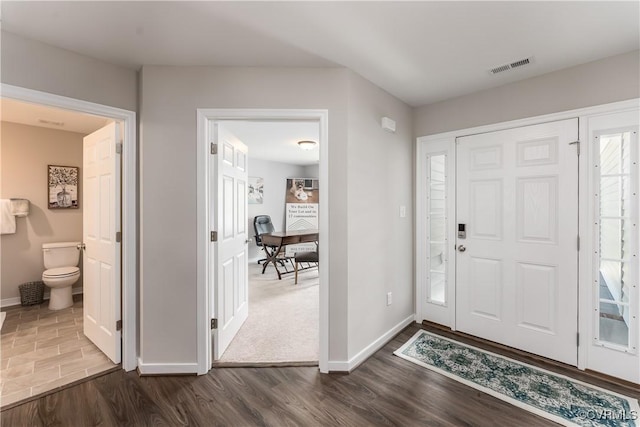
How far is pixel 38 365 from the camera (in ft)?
7.43

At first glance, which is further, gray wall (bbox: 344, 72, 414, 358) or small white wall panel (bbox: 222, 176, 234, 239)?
small white wall panel (bbox: 222, 176, 234, 239)

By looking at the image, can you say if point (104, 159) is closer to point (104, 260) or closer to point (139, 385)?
point (104, 260)

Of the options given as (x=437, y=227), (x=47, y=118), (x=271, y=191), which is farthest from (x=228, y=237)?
(x=271, y=191)

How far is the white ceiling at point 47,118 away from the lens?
3.05 metres

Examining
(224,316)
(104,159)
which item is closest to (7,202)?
(104,159)

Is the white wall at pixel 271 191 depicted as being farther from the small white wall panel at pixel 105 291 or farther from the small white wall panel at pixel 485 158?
the small white wall panel at pixel 485 158

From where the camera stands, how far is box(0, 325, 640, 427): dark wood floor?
5.60 ft

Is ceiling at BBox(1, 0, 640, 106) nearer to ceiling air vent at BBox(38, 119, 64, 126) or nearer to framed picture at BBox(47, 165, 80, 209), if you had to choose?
Answer: ceiling air vent at BBox(38, 119, 64, 126)

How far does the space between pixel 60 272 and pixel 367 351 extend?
3657 millimetres

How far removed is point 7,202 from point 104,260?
229cm

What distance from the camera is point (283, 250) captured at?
609cm

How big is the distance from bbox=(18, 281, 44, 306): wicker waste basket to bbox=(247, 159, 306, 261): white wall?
329 centimetres

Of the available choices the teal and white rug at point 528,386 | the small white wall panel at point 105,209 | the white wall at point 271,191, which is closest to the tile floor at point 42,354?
the small white wall panel at point 105,209

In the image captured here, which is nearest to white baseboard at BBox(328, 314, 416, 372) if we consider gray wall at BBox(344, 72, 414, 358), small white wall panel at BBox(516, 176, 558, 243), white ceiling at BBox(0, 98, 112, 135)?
gray wall at BBox(344, 72, 414, 358)
